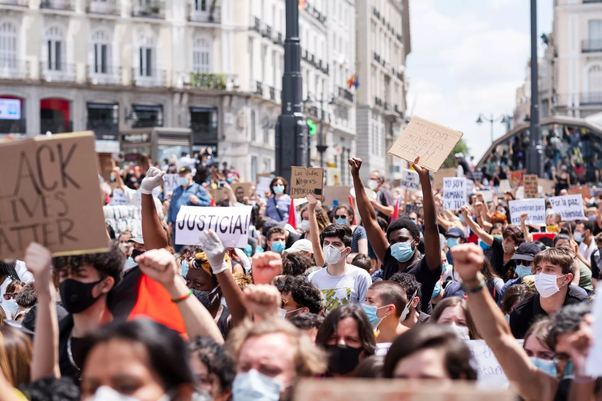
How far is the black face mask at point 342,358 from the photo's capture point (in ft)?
13.7

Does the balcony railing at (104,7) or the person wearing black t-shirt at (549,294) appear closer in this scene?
the person wearing black t-shirt at (549,294)

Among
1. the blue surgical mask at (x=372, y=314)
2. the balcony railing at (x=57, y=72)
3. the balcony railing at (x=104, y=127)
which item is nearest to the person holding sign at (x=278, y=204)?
the blue surgical mask at (x=372, y=314)

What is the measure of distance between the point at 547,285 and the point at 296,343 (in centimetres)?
301

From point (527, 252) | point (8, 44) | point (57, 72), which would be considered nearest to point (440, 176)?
point (527, 252)

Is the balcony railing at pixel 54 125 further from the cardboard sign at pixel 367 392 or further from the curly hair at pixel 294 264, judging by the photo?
the cardboard sign at pixel 367 392

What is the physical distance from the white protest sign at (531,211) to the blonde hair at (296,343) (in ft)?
29.4

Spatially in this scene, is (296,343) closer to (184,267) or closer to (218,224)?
(218,224)

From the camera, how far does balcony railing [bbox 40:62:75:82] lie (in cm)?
4359

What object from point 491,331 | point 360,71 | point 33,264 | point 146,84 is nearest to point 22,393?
point 33,264

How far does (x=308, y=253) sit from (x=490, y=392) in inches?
Result: 238

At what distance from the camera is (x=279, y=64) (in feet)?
170

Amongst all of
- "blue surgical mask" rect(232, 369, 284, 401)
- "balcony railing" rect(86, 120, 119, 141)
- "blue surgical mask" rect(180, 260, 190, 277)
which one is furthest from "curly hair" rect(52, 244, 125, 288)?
"balcony railing" rect(86, 120, 119, 141)

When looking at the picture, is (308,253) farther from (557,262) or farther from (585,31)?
(585,31)

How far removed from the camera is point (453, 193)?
42.8 feet
